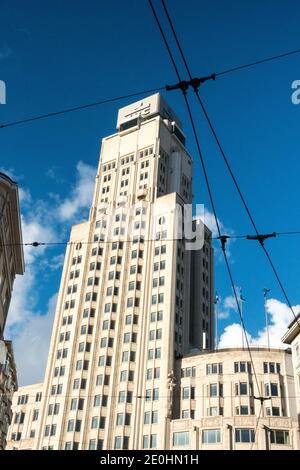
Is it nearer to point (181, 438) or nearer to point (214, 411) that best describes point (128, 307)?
point (214, 411)

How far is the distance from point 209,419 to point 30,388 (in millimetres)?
47872

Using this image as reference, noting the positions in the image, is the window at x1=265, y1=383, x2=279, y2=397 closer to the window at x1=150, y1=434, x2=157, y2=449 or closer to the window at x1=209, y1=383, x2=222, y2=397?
the window at x1=209, y1=383, x2=222, y2=397

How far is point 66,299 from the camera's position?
105000 mm

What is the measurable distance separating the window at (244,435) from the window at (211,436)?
9.05ft

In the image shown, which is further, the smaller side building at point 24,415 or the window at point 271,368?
the smaller side building at point 24,415

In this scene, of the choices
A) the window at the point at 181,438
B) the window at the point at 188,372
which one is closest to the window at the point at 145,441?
the window at the point at 181,438

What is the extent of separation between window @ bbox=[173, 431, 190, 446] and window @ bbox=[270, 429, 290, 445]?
13079 millimetres

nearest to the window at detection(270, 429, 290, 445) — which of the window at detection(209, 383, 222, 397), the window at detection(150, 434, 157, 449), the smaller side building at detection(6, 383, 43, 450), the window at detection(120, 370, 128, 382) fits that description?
the window at detection(209, 383, 222, 397)

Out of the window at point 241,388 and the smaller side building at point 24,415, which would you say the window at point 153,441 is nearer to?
the window at point 241,388

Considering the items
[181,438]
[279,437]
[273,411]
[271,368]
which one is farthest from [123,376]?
[279,437]

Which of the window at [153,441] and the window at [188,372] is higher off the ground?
the window at [188,372]

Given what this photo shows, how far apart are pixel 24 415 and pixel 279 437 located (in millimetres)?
57210

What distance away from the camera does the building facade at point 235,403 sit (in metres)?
73.1
